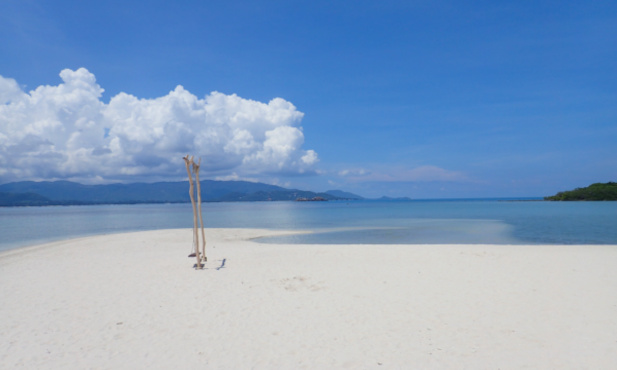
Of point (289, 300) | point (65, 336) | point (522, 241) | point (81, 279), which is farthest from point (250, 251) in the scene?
point (522, 241)

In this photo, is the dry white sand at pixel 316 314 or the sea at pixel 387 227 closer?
the dry white sand at pixel 316 314

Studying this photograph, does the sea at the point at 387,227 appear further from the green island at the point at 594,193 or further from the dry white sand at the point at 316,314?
the green island at the point at 594,193

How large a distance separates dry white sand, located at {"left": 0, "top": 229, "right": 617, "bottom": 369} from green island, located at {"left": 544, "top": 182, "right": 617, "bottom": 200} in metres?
126

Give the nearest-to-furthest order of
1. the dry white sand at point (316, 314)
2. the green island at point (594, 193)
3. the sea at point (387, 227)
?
the dry white sand at point (316, 314)
the sea at point (387, 227)
the green island at point (594, 193)

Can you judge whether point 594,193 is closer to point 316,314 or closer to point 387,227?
point 387,227

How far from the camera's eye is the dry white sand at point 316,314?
563 cm

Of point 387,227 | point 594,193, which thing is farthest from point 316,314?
point 594,193

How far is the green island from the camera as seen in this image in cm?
10838

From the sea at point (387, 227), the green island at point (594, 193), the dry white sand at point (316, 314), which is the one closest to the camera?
the dry white sand at point (316, 314)

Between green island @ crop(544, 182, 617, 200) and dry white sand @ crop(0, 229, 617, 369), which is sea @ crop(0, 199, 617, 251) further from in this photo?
green island @ crop(544, 182, 617, 200)

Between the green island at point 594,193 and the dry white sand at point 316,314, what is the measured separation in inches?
4971

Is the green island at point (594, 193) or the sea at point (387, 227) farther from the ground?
the green island at point (594, 193)

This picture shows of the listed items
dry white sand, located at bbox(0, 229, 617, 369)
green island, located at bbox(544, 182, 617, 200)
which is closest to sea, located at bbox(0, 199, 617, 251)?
dry white sand, located at bbox(0, 229, 617, 369)

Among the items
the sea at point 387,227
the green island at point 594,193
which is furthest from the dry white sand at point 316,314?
the green island at point 594,193
